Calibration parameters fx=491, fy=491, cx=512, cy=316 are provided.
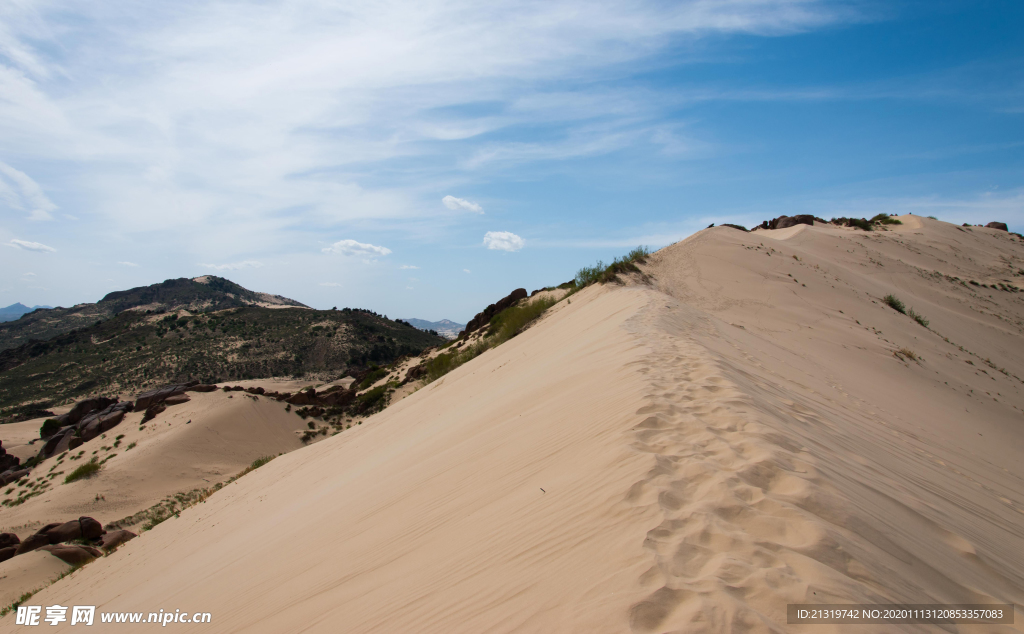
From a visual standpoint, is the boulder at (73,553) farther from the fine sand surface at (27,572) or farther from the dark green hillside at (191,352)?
the dark green hillside at (191,352)

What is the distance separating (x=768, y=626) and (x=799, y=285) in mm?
15577

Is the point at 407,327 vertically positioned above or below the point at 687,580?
above

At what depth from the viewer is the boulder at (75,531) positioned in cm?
1052

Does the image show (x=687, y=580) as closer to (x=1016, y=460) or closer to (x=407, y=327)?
(x=1016, y=460)

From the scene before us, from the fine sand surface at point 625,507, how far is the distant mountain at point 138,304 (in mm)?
63708

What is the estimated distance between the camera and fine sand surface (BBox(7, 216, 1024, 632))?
2.26 metres

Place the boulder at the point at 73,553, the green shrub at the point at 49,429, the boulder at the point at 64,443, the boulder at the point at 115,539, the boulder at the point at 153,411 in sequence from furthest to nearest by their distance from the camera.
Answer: the green shrub at the point at 49,429 → the boulder at the point at 153,411 → the boulder at the point at 64,443 → the boulder at the point at 115,539 → the boulder at the point at 73,553

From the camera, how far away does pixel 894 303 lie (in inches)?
599

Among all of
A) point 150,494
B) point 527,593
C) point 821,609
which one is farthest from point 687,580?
point 150,494

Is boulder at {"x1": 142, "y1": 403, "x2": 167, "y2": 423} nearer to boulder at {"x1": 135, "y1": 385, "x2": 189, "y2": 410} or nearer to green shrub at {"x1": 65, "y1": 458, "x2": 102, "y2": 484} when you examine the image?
boulder at {"x1": 135, "y1": 385, "x2": 189, "y2": 410}

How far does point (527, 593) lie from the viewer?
235 cm

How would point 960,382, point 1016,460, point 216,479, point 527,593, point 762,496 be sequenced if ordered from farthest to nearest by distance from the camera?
point 216,479 < point 960,382 < point 1016,460 < point 762,496 < point 527,593

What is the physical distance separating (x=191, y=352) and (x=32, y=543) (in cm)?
2879

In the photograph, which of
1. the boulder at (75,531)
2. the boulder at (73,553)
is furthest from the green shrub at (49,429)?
the boulder at (73,553)
